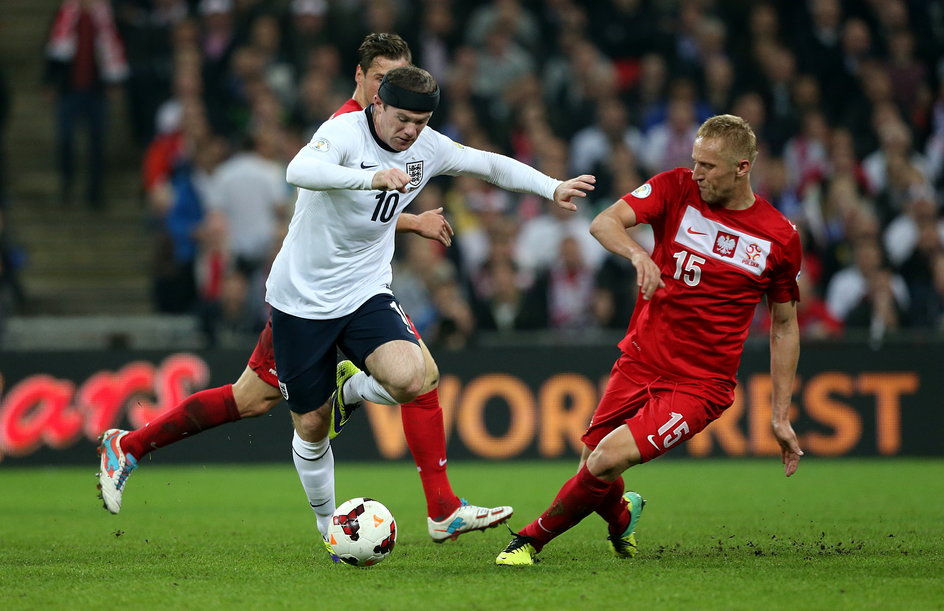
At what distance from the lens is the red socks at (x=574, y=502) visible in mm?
6410

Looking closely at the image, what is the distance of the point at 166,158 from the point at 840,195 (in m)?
7.67

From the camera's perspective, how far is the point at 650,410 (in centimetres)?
647

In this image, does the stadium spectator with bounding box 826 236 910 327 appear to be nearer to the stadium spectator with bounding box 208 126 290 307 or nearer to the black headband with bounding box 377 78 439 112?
the stadium spectator with bounding box 208 126 290 307

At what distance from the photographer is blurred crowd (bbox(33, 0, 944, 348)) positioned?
1332cm

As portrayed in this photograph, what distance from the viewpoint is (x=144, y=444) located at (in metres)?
7.48

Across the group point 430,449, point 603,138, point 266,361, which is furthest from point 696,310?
point 603,138

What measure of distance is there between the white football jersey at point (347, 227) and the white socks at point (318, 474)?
0.78m

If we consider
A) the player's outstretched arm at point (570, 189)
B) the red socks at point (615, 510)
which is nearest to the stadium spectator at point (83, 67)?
the player's outstretched arm at point (570, 189)

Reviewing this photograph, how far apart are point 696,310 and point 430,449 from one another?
1661mm

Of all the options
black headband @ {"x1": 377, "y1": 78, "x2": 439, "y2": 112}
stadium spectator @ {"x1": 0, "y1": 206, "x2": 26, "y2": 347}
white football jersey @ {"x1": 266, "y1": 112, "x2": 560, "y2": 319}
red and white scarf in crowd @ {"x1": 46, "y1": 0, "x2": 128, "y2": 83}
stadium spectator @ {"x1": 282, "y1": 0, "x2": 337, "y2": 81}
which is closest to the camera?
black headband @ {"x1": 377, "y1": 78, "x2": 439, "y2": 112}

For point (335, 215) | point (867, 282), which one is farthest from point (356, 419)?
point (335, 215)

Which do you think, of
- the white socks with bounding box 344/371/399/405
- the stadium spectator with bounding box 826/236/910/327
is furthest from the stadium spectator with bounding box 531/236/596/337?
the white socks with bounding box 344/371/399/405

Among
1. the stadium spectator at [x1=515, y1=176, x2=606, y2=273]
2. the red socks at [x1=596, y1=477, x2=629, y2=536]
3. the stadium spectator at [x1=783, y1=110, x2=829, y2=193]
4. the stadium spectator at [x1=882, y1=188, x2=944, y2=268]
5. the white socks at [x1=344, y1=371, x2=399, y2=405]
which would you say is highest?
the stadium spectator at [x1=783, y1=110, x2=829, y2=193]

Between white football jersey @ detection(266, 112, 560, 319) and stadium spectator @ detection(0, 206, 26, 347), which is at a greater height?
white football jersey @ detection(266, 112, 560, 319)
